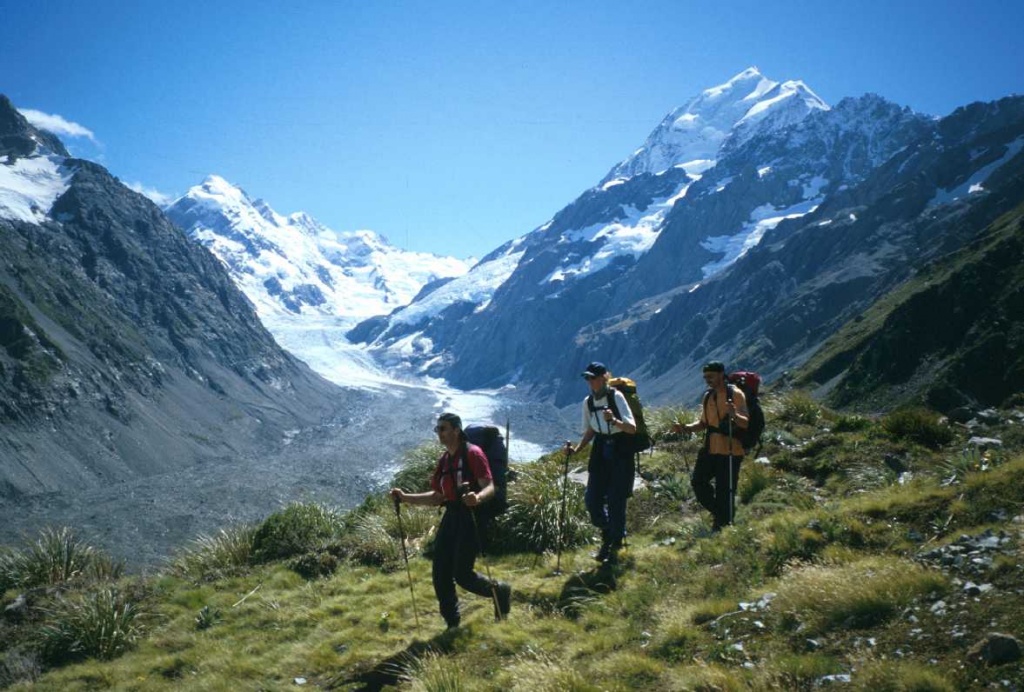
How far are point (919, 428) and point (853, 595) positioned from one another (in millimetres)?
8513

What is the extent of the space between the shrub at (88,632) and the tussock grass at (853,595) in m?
8.71

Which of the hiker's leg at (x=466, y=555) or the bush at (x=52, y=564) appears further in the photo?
the bush at (x=52, y=564)

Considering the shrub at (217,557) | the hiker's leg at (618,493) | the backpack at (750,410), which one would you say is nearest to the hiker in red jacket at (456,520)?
the hiker's leg at (618,493)

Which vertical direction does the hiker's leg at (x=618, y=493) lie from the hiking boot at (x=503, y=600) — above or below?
above

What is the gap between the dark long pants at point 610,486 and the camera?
30.8 ft

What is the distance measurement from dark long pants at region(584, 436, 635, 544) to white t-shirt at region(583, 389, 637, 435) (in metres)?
0.20

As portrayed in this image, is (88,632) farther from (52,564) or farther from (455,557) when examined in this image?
(455,557)

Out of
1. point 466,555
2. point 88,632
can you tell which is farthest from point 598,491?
point 88,632

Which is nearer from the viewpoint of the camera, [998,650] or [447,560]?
[998,650]

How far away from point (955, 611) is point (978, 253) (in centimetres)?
11420

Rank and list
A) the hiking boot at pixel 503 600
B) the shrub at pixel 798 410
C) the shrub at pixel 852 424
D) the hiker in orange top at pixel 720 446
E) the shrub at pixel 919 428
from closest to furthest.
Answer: the hiking boot at pixel 503 600
the hiker in orange top at pixel 720 446
the shrub at pixel 919 428
the shrub at pixel 852 424
the shrub at pixel 798 410

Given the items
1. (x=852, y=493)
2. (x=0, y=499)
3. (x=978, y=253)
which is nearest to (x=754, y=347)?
(x=978, y=253)

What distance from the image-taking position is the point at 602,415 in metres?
9.26

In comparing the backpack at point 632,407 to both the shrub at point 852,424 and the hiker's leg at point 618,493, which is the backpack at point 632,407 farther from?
the shrub at point 852,424
